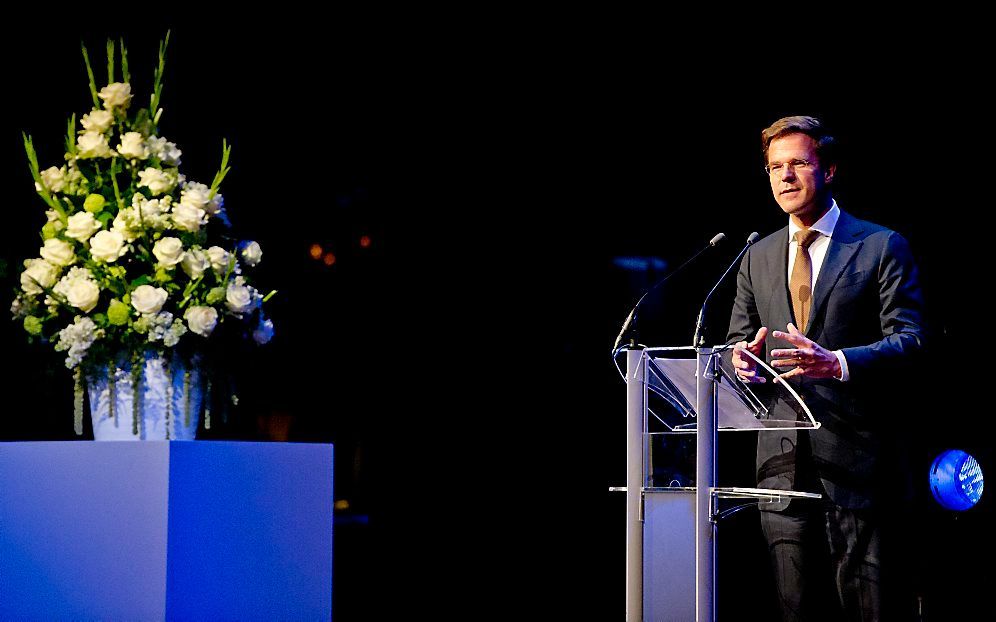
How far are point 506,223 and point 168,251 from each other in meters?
2.38

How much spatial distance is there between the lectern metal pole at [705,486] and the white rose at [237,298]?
3.30ft

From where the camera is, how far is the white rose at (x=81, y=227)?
8.00 feet

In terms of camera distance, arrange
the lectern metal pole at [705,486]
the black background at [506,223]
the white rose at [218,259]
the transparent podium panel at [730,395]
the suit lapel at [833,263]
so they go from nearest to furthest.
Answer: the lectern metal pole at [705,486]
the transparent podium panel at [730,395]
the white rose at [218,259]
the suit lapel at [833,263]
the black background at [506,223]

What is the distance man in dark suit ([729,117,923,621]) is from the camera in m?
2.44

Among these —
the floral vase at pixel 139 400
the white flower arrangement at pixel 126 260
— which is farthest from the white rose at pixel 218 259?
the floral vase at pixel 139 400

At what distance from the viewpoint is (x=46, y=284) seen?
2.43m

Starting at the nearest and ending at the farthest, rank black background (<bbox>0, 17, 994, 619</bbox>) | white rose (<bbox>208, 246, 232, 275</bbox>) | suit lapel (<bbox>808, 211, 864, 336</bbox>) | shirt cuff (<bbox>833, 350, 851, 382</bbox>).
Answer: shirt cuff (<bbox>833, 350, 851, 382</bbox>)
white rose (<bbox>208, 246, 232, 275</bbox>)
suit lapel (<bbox>808, 211, 864, 336</bbox>)
black background (<bbox>0, 17, 994, 619</bbox>)

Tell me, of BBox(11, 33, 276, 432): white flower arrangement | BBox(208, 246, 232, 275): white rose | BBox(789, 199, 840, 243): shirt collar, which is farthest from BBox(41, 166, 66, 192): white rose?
BBox(789, 199, 840, 243): shirt collar

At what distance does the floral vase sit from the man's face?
1.47 metres

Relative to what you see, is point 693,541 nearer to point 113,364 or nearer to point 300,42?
point 113,364

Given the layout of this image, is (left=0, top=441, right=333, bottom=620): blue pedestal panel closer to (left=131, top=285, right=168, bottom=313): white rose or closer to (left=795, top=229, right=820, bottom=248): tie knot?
(left=131, top=285, right=168, bottom=313): white rose

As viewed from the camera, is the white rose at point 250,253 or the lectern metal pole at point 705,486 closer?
the lectern metal pole at point 705,486

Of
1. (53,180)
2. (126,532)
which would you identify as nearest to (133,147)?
(53,180)

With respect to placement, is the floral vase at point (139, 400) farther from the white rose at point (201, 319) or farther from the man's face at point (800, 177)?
the man's face at point (800, 177)
